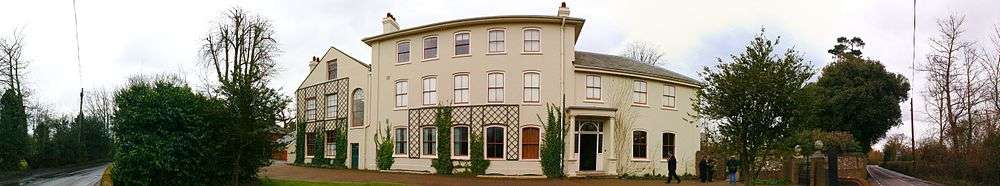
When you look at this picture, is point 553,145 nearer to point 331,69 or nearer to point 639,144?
point 639,144

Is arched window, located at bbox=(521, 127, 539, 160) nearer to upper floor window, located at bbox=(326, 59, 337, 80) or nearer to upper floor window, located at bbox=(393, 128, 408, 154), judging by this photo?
upper floor window, located at bbox=(393, 128, 408, 154)

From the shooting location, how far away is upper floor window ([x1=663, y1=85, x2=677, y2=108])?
28.7 meters

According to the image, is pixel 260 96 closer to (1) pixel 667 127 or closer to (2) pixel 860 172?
(1) pixel 667 127

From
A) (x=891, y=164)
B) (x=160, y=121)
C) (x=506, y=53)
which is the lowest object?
(x=891, y=164)

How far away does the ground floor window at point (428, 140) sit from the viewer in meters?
27.0

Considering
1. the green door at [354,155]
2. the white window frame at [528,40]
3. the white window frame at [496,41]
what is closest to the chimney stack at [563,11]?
the white window frame at [528,40]

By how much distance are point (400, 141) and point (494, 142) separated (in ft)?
14.4

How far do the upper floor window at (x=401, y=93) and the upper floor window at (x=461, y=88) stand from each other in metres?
2.44

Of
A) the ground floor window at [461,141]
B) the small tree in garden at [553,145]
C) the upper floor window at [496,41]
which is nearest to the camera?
the small tree in garden at [553,145]

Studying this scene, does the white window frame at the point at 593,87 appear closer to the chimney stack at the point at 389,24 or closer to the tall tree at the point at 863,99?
the chimney stack at the point at 389,24

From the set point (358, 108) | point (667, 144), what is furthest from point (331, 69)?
point (667, 144)

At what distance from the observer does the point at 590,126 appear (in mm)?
26469

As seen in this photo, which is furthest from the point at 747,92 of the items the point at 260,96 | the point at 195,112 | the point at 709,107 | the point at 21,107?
the point at 21,107

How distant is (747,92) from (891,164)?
29.5 metres
